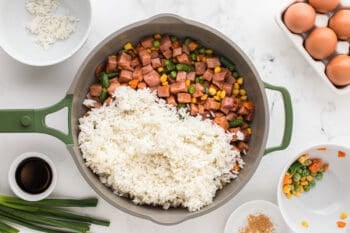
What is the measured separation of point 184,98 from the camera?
5.84 ft

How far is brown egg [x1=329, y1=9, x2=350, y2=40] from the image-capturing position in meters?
1.77

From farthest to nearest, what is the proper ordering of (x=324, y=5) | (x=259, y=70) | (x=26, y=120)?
1. (x=259, y=70)
2. (x=324, y=5)
3. (x=26, y=120)

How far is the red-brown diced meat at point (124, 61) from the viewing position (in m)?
1.80

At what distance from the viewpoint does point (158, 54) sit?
1.83m

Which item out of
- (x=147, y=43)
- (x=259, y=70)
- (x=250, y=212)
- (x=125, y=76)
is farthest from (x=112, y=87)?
(x=250, y=212)

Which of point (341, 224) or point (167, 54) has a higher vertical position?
point (167, 54)

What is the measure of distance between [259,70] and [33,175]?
672 mm

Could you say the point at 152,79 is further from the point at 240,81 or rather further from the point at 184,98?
the point at 240,81

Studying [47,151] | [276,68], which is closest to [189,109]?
[276,68]

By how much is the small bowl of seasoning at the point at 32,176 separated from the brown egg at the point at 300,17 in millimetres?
729

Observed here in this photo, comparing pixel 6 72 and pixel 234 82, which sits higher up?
pixel 6 72

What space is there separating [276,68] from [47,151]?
663 mm

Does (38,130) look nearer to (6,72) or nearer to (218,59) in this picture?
(6,72)

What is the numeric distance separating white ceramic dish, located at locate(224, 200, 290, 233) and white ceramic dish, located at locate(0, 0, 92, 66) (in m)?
0.62
